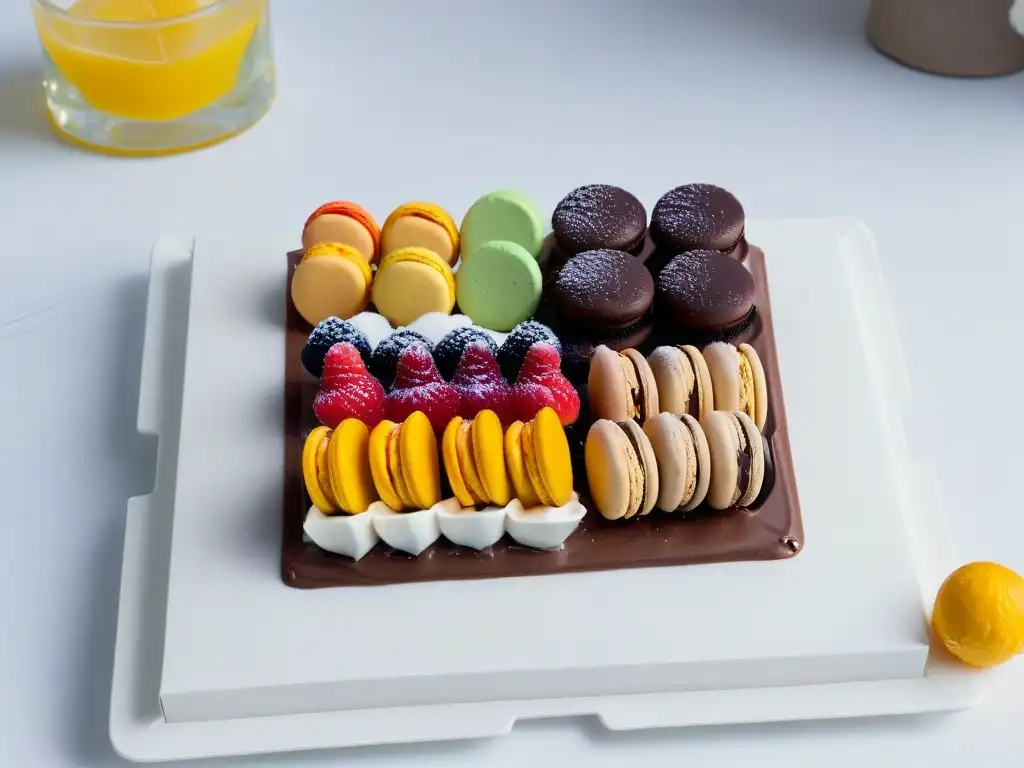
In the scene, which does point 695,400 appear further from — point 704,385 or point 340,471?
point 340,471

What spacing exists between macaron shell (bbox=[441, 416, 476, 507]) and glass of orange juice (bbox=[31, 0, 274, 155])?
63cm

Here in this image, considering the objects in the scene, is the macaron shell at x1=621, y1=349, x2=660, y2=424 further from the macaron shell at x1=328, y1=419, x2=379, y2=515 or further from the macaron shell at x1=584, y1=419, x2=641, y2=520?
the macaron shell at x1=328, y1=419, x2=379, y2=515

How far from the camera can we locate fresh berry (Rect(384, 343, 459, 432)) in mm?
1104

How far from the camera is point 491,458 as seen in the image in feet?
3.38

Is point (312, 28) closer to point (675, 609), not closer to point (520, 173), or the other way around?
point (520, 173)

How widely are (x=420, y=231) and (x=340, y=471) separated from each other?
30cm

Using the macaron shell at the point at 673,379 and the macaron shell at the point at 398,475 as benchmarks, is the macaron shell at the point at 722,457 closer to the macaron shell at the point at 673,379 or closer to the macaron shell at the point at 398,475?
the macaron shell at the point at 673,379

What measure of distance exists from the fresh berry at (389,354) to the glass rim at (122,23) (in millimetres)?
480

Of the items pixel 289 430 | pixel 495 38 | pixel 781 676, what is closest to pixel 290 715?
pixel 289 430

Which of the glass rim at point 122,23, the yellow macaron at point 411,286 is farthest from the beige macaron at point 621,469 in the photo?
the glass rim at point 122,23

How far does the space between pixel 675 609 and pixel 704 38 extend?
91 centimetres

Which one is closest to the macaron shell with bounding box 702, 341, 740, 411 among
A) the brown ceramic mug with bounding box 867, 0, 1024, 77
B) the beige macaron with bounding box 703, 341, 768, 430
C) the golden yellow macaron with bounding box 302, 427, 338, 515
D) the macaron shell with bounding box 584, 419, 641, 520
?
the beige macaron with bounding box 703, 341, 768, 430

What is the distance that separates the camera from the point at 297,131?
Result: 1591mm

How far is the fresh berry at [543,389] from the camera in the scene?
109 centimetres
